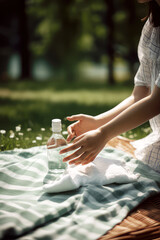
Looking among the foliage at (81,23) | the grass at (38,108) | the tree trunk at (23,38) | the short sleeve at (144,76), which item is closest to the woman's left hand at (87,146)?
the short sleeve at (144,76)

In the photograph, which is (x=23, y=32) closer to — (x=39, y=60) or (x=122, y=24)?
(x=122, y=24)

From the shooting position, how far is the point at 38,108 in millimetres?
4551

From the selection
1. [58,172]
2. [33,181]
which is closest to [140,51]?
[58,172]

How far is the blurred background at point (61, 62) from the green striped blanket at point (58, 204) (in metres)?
0.53

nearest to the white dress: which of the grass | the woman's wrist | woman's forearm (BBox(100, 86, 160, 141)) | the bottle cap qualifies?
woman's forearm (BBox(100, 86, 160, 141))

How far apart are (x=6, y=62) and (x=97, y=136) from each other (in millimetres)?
11960

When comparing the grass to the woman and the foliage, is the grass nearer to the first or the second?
the woman

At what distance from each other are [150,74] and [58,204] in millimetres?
848

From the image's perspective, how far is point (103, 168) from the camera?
1.42 meters

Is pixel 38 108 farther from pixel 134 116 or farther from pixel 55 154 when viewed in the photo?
pixel 134 116

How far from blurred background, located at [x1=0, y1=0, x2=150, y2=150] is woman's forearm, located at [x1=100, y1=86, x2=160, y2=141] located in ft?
2.57

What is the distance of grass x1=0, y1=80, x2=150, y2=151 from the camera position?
2.55 m

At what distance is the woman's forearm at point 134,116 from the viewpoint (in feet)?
4.07

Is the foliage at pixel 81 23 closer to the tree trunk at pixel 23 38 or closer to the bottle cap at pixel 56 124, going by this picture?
the tree trunk at pixel 23 38
